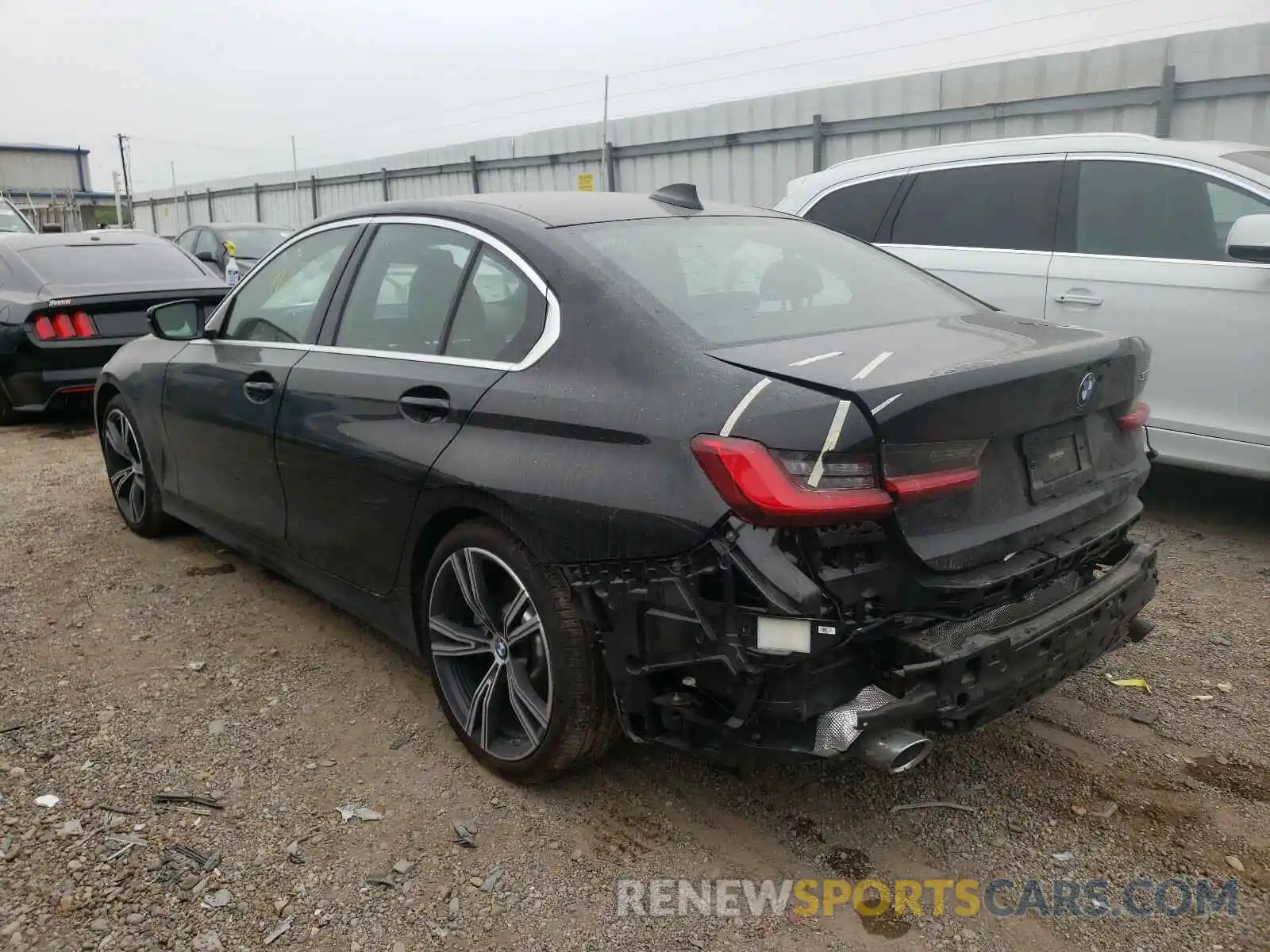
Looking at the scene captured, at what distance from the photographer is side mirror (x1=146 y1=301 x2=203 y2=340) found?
14.7 ft

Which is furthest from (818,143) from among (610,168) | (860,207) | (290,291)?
(290,291)

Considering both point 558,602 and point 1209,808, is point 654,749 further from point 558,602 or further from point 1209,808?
point 1209,808

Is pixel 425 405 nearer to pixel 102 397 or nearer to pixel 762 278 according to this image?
pixel 762 278

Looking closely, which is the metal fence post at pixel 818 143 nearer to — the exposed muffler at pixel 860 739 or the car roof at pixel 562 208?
the car roof at pixel 562 208

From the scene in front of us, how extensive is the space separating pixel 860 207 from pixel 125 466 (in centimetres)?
429

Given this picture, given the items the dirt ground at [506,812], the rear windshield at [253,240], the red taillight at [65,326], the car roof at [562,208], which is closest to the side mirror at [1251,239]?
the dirt ground at [506,812]

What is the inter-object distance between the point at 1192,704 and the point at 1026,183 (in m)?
3.13

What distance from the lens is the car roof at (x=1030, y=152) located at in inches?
194

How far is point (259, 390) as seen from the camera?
12.3 feet

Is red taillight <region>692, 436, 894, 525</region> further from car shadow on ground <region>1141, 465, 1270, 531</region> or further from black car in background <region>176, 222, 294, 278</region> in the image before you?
black car in background <region>176, 222, 294, 278</region>

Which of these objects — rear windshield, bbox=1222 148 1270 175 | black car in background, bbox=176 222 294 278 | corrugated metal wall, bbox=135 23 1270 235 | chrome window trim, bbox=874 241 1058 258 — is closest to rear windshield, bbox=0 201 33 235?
black car in background, bbox=176 222 294 278

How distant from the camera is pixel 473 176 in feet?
57.0

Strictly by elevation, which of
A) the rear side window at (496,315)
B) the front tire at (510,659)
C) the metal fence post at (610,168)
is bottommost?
the front tire at (510,659)

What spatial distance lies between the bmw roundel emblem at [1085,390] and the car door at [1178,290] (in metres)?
2.51
